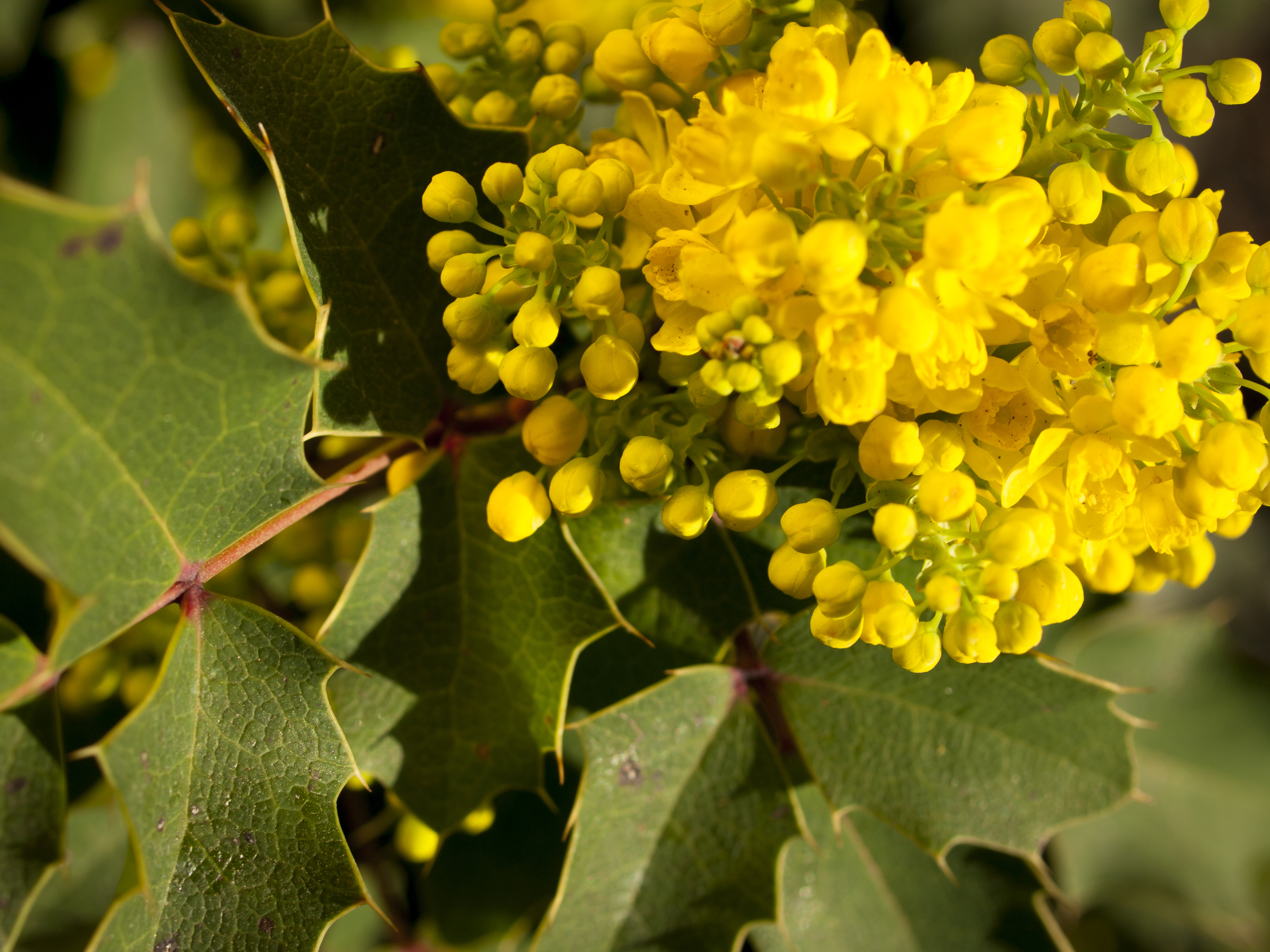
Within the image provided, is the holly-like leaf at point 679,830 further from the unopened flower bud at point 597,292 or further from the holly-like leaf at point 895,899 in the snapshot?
the unopened flower bud at point 597,292

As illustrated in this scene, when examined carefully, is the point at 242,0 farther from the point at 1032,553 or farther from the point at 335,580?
the point at 1032,553

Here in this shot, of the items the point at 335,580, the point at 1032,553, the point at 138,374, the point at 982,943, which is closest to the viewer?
the point at 1032,553

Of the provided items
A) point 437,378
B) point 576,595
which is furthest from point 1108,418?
point 437,378

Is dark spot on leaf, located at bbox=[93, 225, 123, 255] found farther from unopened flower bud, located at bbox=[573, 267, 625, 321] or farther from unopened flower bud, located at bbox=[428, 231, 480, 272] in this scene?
unopened flower bud, located at bbox=[573, 267, 625, 321]

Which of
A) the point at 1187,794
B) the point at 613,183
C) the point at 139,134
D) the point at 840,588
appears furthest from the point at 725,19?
the point at 1187,794

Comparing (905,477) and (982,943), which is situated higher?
(905,477)

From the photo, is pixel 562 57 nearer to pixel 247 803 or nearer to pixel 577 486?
pixel 577 486
